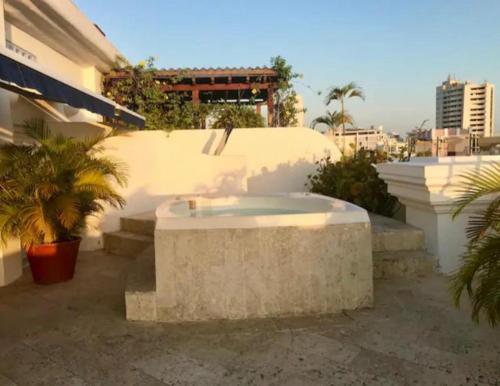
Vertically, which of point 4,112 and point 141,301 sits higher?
point 4,112

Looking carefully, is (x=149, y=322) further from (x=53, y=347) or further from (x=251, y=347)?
(x=251, y=347)

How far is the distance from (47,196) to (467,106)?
70.0 metres

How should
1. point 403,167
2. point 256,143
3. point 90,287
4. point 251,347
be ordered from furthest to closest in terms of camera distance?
point 256,143, point 403,167, point 90,287, point 251,347

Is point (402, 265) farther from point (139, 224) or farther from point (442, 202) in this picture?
point (139, 224)

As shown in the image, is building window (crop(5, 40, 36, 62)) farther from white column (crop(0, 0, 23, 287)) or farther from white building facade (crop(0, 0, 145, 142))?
white column (crop(0, 0, 23, 287))

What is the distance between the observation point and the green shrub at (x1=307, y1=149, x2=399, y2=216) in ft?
29.3

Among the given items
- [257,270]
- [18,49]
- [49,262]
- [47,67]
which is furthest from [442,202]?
[18,49]

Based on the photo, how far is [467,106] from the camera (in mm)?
63094

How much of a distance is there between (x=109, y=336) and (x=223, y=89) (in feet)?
37.1

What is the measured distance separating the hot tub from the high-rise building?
66.6 meters

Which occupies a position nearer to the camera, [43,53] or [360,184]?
[360,184]

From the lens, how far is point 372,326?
446 centimetres

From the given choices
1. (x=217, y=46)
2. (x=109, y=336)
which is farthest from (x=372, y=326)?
(x=217, y=46)

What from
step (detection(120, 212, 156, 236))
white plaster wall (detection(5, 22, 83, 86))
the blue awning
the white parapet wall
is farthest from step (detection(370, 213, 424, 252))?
white plaster wall (detection(5, 22, 83, 86))
